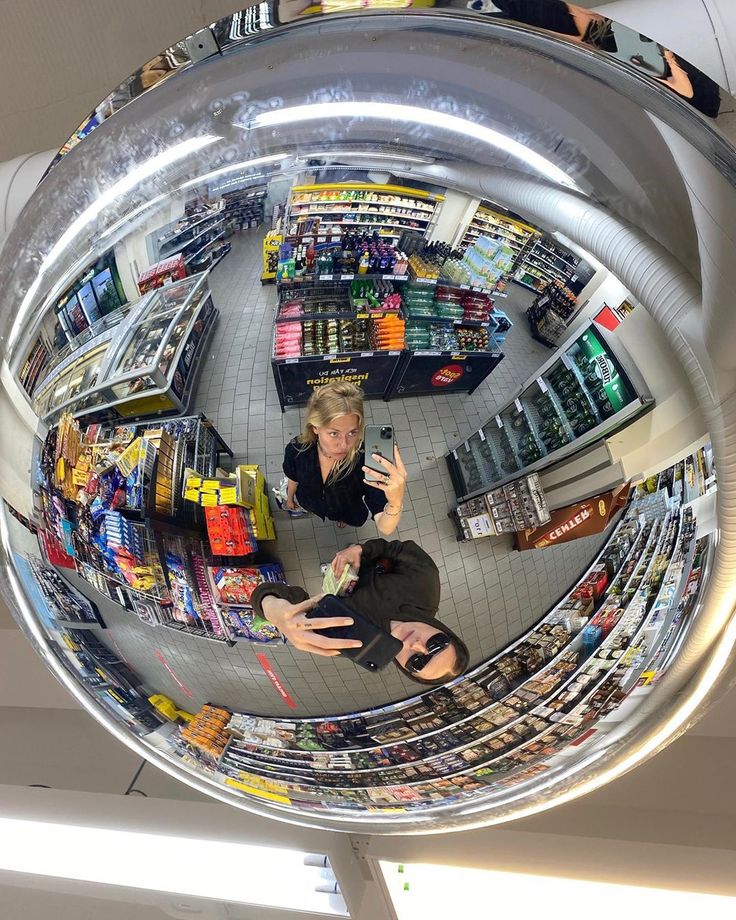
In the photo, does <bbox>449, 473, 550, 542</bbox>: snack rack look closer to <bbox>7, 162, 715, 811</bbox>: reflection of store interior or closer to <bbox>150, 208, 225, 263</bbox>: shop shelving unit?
<bbox>7, 162, 715, 811</bbox>: reflection of store interior

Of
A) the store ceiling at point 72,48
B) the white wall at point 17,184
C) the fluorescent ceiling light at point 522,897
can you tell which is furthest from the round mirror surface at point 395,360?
the store ceiling at point 72,48

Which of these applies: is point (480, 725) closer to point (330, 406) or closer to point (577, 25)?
point (330, 406)

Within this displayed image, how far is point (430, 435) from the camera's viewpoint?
503 millimetres

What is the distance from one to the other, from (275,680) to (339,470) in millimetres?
Result: 225

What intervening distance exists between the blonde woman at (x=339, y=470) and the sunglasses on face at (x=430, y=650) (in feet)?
0.38

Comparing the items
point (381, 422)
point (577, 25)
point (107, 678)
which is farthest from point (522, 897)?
point (577, 25)

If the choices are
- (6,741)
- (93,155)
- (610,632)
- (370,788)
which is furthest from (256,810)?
(6,741)

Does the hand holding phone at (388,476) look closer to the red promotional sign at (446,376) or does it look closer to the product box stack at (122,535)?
the red promotional sign at (446,376)

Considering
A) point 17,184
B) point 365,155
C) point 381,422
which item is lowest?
point 381,422

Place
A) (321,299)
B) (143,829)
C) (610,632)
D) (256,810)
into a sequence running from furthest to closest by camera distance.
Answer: (143,829) < (256,810) < (610,632) < (321,299)

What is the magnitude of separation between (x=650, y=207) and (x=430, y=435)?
258 mm

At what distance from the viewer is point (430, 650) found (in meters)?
0.56

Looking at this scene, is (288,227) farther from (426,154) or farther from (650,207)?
(650,207)

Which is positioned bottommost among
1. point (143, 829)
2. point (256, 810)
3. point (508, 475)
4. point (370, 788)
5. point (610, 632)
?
point (143, 829)
